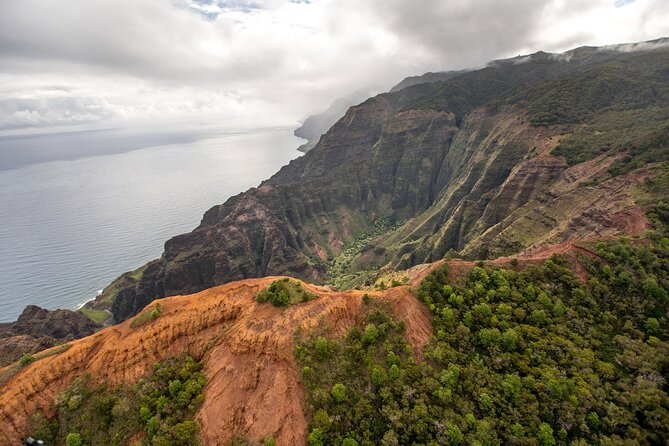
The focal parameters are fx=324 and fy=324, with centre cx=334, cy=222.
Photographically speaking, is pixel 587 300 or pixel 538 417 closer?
pixel 538 417

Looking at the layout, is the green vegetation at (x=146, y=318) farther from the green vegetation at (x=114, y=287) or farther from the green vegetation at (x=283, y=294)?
the green vegetation at (x=114, y=287)

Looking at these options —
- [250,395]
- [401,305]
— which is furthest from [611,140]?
[250,395]

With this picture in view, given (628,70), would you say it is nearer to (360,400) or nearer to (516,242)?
(516,242)

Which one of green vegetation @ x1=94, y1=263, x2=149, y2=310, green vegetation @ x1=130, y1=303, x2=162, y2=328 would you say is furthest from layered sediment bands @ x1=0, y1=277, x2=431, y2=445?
green vegetation @ x1=94, y1=263, x2=149, y2=310

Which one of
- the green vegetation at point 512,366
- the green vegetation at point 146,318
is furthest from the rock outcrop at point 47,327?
the green vegetation at point 512,366

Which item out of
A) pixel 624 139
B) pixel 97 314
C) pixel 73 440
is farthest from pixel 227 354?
pixel 97 314

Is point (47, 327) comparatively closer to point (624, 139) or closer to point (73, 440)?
point (73, 440)
